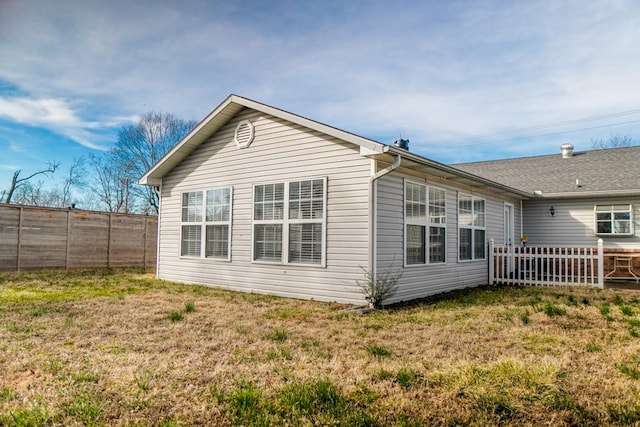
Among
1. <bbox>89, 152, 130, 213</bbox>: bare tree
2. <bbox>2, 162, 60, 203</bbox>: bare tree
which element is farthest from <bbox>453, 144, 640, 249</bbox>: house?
<bbox>2, 162, 60, 203</bbox>: bare tree

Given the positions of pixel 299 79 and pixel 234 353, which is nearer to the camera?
pixel 234 353

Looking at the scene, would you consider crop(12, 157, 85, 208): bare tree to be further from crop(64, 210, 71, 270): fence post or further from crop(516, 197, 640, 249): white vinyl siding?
crop(516, 197, 640, 249): white vinyl siding

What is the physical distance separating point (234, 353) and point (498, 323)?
3.66 m

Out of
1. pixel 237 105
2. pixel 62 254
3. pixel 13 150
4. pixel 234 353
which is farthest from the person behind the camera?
pixel 13 150

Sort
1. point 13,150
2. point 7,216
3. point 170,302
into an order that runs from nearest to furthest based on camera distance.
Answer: point 170,302
point 7,216
point 13,150

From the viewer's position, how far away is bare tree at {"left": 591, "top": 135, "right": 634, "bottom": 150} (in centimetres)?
2570

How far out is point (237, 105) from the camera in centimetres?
895

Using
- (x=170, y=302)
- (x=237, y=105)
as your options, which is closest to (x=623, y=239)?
(x=237, y=105)

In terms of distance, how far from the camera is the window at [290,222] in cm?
773

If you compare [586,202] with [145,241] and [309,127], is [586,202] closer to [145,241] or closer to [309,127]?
[309,127]

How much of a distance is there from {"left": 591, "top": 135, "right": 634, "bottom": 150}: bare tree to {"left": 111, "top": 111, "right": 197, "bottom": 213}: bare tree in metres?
26.1

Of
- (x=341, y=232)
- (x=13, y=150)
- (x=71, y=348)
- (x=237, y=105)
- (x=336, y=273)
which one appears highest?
(x=13, y=150)

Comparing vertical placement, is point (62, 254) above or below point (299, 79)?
below

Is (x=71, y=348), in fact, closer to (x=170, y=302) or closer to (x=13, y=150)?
(x=170, y=302)
